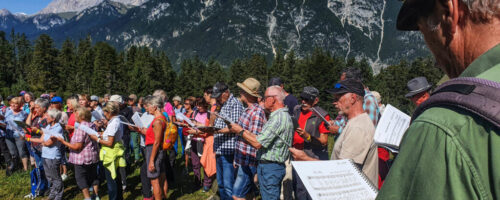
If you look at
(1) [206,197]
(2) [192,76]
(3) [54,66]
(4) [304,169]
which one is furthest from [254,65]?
(4) [304,169]

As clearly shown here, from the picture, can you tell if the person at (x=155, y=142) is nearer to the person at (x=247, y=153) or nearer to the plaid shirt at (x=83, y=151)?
the plaid shirt at (x=83, y=151)

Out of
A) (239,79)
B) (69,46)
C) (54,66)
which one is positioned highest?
(69,46)

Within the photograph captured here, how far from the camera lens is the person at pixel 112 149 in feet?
19.2

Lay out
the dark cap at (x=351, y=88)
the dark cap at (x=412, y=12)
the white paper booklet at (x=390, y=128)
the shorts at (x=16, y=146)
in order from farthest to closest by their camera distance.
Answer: the shorts at (x=16, y=146) < the dark cap at (x=351, y=88) < the white paper booklet at (x=390, y=128) < the dark cap at (x=412, y=12)

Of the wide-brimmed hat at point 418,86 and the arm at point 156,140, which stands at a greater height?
the wide-brimmed hat at point 418,86

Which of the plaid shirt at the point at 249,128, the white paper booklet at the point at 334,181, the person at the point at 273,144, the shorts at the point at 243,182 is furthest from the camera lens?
the shorts at the point at 243,182

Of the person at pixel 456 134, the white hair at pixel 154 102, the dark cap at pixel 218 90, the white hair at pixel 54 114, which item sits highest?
the person at pixel 456 134

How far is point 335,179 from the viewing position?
1728mm

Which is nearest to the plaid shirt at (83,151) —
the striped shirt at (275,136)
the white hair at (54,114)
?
the white hair at (54,114)

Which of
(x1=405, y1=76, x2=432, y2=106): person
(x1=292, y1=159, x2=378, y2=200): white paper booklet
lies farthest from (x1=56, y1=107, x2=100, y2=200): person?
(x1=405, y1=76, x2=432, y2=106): person

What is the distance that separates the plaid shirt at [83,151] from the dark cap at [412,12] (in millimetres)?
6270

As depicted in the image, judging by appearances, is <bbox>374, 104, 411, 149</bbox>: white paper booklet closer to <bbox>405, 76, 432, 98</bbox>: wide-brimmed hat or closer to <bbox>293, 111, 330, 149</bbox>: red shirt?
<bbox>405, 76, 432, 98</bbox>: wide-brimmed hat

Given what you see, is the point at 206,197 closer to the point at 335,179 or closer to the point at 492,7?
the point at 335,179

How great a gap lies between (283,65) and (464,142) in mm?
68152
